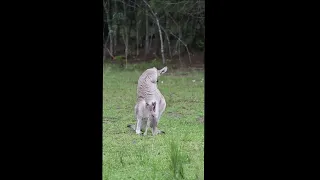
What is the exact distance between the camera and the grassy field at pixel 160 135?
2.89m

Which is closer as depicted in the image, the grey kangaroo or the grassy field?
the grassy field

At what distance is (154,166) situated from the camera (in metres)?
3.07

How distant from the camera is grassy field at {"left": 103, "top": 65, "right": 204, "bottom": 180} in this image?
2889 mm

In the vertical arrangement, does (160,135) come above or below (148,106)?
below

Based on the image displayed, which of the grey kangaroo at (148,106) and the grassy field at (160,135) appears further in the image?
the grey kangaroo at (148,106)

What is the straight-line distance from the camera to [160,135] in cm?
440
